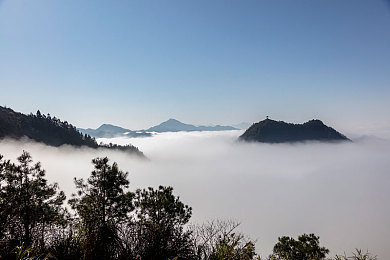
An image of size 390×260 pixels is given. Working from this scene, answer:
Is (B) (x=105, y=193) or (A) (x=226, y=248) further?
(B) (x=105, y=193)

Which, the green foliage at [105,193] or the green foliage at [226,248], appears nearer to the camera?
the green foliage at [226,248]

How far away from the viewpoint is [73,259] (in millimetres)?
4160

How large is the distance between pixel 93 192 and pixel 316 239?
31459mm

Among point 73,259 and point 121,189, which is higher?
point 73,259

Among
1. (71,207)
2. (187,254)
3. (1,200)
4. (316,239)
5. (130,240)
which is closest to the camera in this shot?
(130,240)

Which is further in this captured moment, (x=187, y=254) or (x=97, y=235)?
(x=187, y=254)

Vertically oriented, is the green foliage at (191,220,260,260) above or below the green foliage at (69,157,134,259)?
above

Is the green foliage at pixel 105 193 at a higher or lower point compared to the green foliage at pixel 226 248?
lower

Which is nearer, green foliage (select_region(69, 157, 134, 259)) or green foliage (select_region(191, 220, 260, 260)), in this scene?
green foliage (select_region(191, 220, 260, 260))

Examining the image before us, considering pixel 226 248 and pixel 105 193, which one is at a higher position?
pixel 226 248

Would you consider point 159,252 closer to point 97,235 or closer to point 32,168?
point 97,235

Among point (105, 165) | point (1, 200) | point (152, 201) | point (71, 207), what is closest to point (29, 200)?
point (1, 200)

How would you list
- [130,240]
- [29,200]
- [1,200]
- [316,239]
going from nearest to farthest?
1. [130,240]
2. [1,200]
3. [29,200]
4. [316,239]

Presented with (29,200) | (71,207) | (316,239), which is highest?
(29,200)
